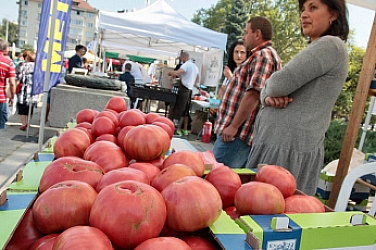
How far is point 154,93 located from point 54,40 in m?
4.68

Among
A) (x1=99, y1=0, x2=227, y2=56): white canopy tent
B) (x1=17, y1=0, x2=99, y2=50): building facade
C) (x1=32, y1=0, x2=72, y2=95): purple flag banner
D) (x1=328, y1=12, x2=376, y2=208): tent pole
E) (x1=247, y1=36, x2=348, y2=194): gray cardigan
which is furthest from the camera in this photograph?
(x1=17, y1=0, x2=99, y2=50): building facade

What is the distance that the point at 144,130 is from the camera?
1.57 metres

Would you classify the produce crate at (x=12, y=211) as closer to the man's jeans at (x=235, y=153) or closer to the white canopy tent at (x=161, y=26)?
the man's jeans at (x=235, y=153)

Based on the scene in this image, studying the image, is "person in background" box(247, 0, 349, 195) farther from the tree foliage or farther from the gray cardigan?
the tree foliage

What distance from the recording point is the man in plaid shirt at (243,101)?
2721mm

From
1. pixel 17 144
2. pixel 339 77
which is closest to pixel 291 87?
pixel 339 77

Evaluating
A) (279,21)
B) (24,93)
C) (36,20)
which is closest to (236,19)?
(279,21)

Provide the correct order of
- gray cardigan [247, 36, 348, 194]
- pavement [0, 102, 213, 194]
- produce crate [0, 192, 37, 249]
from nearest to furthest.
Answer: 1. produce crate [0, 192, 37, 249]
2. gray cardigan [247, 36, 348, 194]
3. pavement [0, 102, 213, 194]

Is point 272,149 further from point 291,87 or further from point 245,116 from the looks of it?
point 245,116

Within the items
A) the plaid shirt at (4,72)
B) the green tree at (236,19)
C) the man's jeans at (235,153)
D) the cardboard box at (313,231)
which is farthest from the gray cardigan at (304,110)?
the green tree at (236,19)

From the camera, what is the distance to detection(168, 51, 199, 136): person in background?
8414 mm

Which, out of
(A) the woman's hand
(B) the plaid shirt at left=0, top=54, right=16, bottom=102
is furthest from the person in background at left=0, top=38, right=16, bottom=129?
(A) the woman's hand

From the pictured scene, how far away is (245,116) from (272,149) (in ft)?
2.11

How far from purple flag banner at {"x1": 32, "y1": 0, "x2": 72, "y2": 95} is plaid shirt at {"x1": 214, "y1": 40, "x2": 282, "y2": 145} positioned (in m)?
2.38
